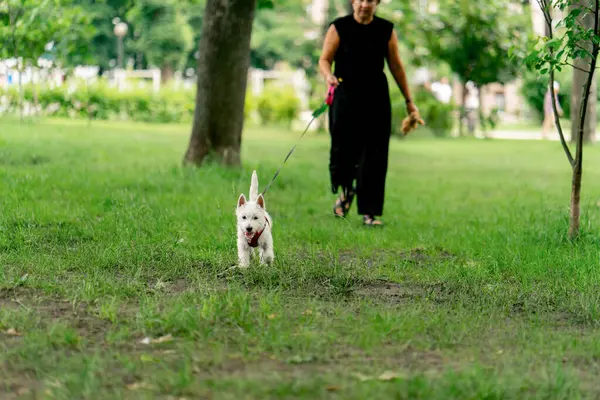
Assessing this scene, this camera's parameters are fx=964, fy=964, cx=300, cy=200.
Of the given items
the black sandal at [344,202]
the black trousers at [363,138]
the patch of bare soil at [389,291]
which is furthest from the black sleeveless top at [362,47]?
the patch of bare soil at [389,291]

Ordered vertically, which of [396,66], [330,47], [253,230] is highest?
[330,47]

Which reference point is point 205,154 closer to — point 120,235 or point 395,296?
point 120,235

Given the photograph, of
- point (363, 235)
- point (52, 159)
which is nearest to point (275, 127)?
point (52, 159)

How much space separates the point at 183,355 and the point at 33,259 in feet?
8.12

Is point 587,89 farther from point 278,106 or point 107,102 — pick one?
point 107,102

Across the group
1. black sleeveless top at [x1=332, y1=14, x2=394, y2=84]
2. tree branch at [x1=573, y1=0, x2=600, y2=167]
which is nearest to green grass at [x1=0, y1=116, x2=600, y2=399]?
tree branch at [x1=573, y1=0, x2=600, y2=167]

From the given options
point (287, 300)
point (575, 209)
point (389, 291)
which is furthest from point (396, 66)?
point (287, 300)

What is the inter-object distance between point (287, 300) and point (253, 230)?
2.75 ft

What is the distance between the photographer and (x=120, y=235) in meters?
7.40

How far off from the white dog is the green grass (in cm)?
16

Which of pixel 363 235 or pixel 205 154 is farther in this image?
pixel 205 154

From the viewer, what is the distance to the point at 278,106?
3481 centimetres

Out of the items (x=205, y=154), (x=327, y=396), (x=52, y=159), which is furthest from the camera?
(x=52, y=159)

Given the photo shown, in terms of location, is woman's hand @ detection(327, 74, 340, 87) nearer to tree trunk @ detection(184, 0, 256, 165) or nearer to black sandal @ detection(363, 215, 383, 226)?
black sandal @ detection(363, 215, 383, 226)
